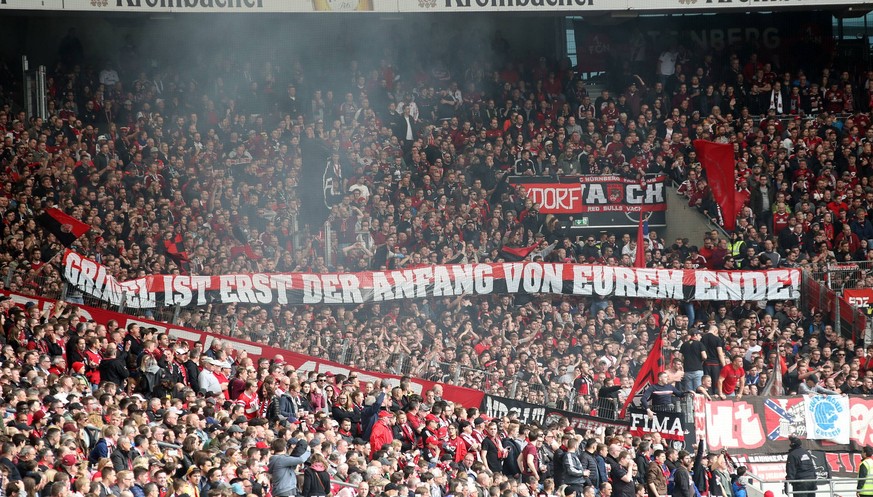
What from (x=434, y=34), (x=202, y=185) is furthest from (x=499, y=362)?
(x=434, y=34)

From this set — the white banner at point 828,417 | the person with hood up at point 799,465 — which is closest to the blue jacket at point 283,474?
the person with hood up at point 799,465

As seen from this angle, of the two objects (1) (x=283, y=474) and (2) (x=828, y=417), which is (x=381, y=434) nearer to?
(1) (x=283, y=474)

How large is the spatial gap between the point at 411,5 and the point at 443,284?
6.29 m

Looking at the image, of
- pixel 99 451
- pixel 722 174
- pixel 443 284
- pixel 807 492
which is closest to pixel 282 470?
pixel 99 451

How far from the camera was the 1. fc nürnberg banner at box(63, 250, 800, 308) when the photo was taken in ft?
72.6

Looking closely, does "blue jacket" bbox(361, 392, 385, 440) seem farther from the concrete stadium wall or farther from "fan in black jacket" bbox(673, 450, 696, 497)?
the concrete stadium wall

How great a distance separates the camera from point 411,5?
27016 millimetres

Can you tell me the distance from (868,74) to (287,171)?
13.4m

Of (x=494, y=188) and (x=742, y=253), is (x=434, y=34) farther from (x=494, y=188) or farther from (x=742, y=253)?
(x=742, y=253)

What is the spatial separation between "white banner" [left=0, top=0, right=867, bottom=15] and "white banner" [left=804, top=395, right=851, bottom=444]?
10.3 meters

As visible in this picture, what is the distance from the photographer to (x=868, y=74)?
30031 mm

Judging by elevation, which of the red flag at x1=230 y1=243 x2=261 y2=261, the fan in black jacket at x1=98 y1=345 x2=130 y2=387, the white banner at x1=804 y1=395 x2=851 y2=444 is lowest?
the white banner at x1=804 y1=395 x2=851 y2=444

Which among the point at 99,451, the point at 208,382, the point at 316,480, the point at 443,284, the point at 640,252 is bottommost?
the point at 316,480

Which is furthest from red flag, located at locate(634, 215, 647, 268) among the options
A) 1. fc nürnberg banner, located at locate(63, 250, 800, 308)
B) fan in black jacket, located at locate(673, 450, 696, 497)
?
fan in black jacket, located at locate(673, 450, 696, 497)
